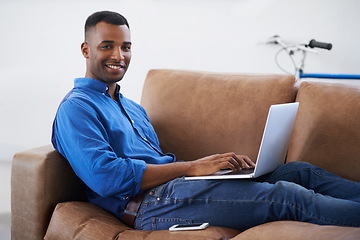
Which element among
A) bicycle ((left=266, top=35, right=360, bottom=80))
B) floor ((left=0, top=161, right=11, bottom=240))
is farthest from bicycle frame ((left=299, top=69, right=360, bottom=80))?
floor ((left=0, top=161, right=11, bottom=240))

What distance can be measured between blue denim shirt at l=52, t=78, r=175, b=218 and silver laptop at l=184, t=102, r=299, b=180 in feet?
0.77

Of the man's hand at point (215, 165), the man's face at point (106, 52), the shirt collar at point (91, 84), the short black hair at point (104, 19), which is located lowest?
the man's hand at point (215, 165)

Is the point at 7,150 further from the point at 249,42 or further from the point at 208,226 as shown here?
the point at 208,226

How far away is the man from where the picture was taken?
133cm

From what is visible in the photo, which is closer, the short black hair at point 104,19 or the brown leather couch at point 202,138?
the brown leather couch at point 202,138

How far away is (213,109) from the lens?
1953mm

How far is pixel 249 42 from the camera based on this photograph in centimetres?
351

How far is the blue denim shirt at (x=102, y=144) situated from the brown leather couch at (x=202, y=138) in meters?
0.10

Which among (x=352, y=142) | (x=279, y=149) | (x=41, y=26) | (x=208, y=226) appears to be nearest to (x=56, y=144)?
(x=208, y=226)

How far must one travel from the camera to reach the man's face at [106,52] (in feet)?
5.58

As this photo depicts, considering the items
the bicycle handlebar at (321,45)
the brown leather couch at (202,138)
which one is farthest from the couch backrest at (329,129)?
the bicycle handlebar at (321,45)

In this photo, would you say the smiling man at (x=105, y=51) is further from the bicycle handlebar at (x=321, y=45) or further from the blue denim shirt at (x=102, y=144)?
the bicycle handlebar at (x=321, y=45)

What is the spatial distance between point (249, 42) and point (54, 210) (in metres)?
2.46

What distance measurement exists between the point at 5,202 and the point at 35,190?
4.43 feet
